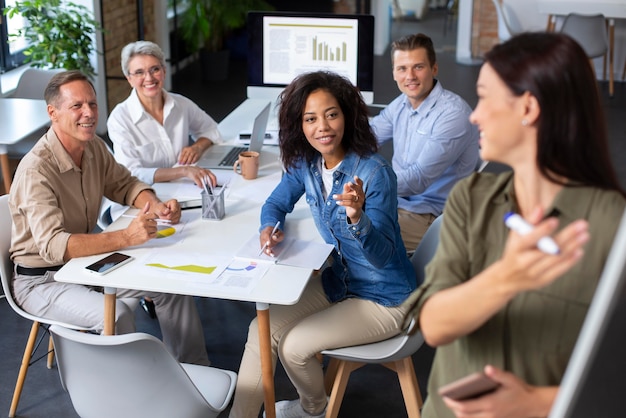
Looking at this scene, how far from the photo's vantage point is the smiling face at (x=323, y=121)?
262 cm

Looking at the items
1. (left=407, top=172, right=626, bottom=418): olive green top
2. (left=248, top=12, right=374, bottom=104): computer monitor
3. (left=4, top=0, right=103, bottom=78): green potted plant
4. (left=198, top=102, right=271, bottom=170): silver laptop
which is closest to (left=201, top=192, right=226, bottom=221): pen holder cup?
(left=198, top=102, right=271, bottom=170): silver laptop

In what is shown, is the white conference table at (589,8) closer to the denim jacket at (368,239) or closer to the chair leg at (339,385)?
the denim jacket at (368,239)

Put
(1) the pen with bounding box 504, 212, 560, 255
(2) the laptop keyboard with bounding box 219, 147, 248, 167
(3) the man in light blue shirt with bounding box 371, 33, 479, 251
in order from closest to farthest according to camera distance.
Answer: (1) the pen with bounding box 504, 212, 560, 255
(3) the man in light blue shirt with bounding box 371, 33, 479, 251
(2) the laptop keyboard with bounding box 219, 147, 248, 167

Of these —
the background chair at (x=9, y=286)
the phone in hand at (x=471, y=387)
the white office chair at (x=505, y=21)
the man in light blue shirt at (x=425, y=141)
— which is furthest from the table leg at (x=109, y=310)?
the white office chair at (x=505, y=21)

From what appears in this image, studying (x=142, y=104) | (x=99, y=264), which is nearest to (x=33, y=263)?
(x=99, y=264)

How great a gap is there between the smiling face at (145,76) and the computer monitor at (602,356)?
2.78 metres

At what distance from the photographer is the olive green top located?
1274 mm

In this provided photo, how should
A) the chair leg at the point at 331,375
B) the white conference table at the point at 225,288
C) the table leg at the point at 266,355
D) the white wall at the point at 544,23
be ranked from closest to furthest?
the white conference table at the point at 225,288 < the table leg at the point at 266,355 < the chair leg at the point at 331,375 < the white wall at the point at 544,23

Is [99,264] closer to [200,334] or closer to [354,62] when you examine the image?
[200,334]

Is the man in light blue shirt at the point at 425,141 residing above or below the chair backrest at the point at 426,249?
above

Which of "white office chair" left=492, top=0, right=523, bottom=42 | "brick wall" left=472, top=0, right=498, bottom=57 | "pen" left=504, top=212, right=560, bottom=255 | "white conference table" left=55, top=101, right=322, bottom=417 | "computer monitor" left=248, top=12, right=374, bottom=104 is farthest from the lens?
"brick wall" left=472, top=0, right=498, bottom=57

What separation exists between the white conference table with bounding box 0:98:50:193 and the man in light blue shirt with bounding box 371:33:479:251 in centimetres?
186

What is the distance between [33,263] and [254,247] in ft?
2.58

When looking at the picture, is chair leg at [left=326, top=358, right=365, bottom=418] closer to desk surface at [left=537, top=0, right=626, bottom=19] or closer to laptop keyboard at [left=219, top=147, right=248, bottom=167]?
laptop keyboard at [left=219, top=147, right=248, bottom=167]
